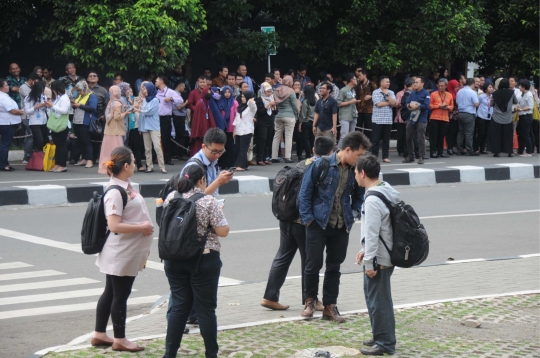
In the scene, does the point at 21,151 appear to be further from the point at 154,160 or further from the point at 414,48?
the point at 414,48

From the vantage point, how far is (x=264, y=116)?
731 inches

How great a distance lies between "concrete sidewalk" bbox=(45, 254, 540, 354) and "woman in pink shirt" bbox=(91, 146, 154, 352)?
0.27 meters

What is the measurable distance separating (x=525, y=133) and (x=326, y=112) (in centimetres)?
664

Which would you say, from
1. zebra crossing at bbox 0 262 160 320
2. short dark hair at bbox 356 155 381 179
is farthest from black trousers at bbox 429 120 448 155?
short dark hair at bbox 356 155 381 179

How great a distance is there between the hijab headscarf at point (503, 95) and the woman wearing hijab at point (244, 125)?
6692 mm

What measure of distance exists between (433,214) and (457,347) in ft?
24.0

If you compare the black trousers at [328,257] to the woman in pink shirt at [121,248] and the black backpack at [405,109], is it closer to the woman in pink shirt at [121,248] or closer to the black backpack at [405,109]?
the woman in pink shirt at [121,248]

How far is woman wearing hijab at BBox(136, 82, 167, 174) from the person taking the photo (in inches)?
655

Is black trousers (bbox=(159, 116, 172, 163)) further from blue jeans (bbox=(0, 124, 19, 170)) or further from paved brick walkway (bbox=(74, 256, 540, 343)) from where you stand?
paved brick walkway (bbox=(74, 256, 540, 343))

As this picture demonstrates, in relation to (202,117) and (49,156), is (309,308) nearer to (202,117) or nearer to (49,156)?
(202,117)

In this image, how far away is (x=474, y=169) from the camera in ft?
60.5

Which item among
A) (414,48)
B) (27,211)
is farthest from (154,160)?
(414,48)

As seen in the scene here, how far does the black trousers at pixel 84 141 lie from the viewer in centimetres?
1755

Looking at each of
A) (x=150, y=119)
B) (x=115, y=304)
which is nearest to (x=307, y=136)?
(x=150, y=119)
